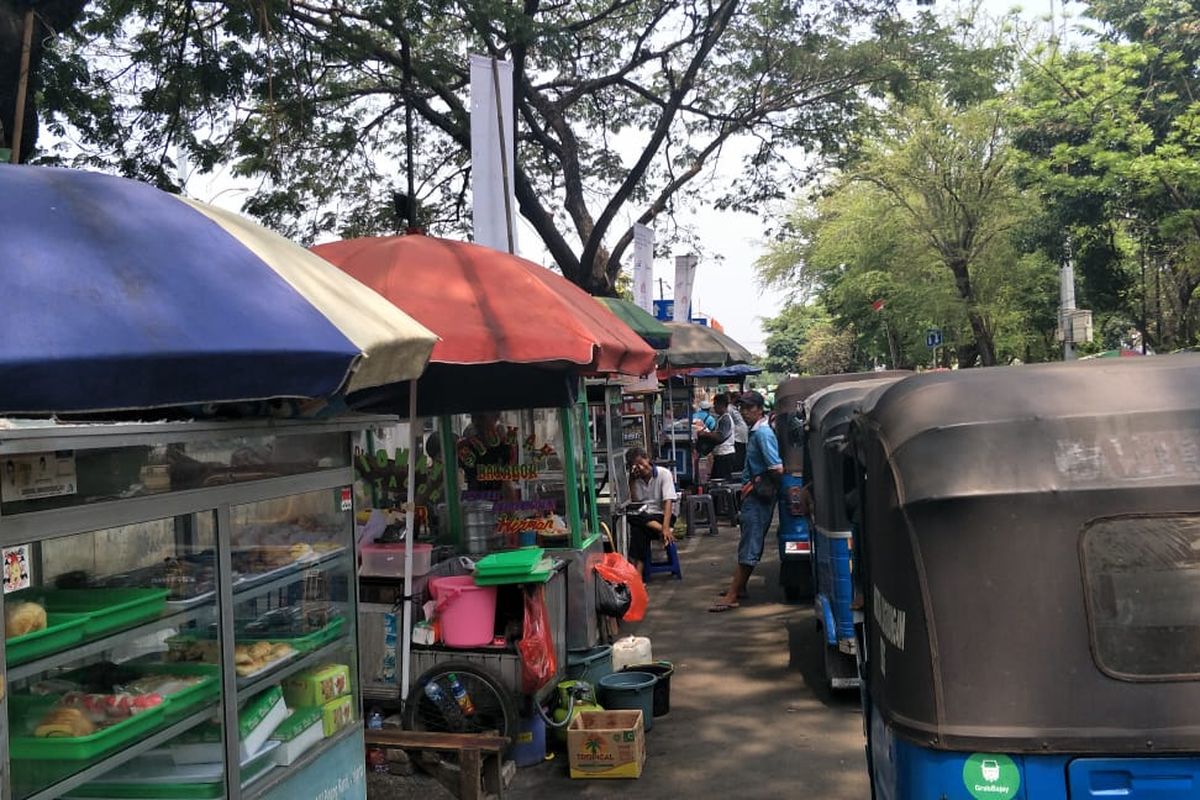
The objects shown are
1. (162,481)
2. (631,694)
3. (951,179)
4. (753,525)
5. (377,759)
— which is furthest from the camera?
(951,179)

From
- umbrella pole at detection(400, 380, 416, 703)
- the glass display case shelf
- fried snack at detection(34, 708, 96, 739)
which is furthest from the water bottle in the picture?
fried snack at detection(34, 708, 96, 739)

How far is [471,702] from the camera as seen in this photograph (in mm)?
5988

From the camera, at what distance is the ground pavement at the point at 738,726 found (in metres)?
5.61

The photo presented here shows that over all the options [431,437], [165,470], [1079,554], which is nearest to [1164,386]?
[1079,554]

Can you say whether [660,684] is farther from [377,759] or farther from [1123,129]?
[1123,129]

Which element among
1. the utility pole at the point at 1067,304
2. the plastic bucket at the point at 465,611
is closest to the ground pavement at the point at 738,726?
the plastic bucket at the point at 465,611

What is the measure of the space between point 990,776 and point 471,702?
3.84 meters

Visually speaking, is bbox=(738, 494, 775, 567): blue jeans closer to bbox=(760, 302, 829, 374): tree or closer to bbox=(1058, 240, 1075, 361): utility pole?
bbox=(1058, 240, 1075, 361): utility pole

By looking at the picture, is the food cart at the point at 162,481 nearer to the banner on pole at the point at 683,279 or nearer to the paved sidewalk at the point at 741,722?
the paved sidewalk at the point at 741,722

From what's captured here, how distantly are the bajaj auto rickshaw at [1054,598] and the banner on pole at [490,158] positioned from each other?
21.1ft

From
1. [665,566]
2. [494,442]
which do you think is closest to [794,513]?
[665,566]

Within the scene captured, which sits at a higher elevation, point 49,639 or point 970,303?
point 970,303

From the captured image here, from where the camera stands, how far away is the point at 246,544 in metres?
3.79

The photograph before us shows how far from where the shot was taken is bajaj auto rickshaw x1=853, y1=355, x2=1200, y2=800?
2670 millimetres
